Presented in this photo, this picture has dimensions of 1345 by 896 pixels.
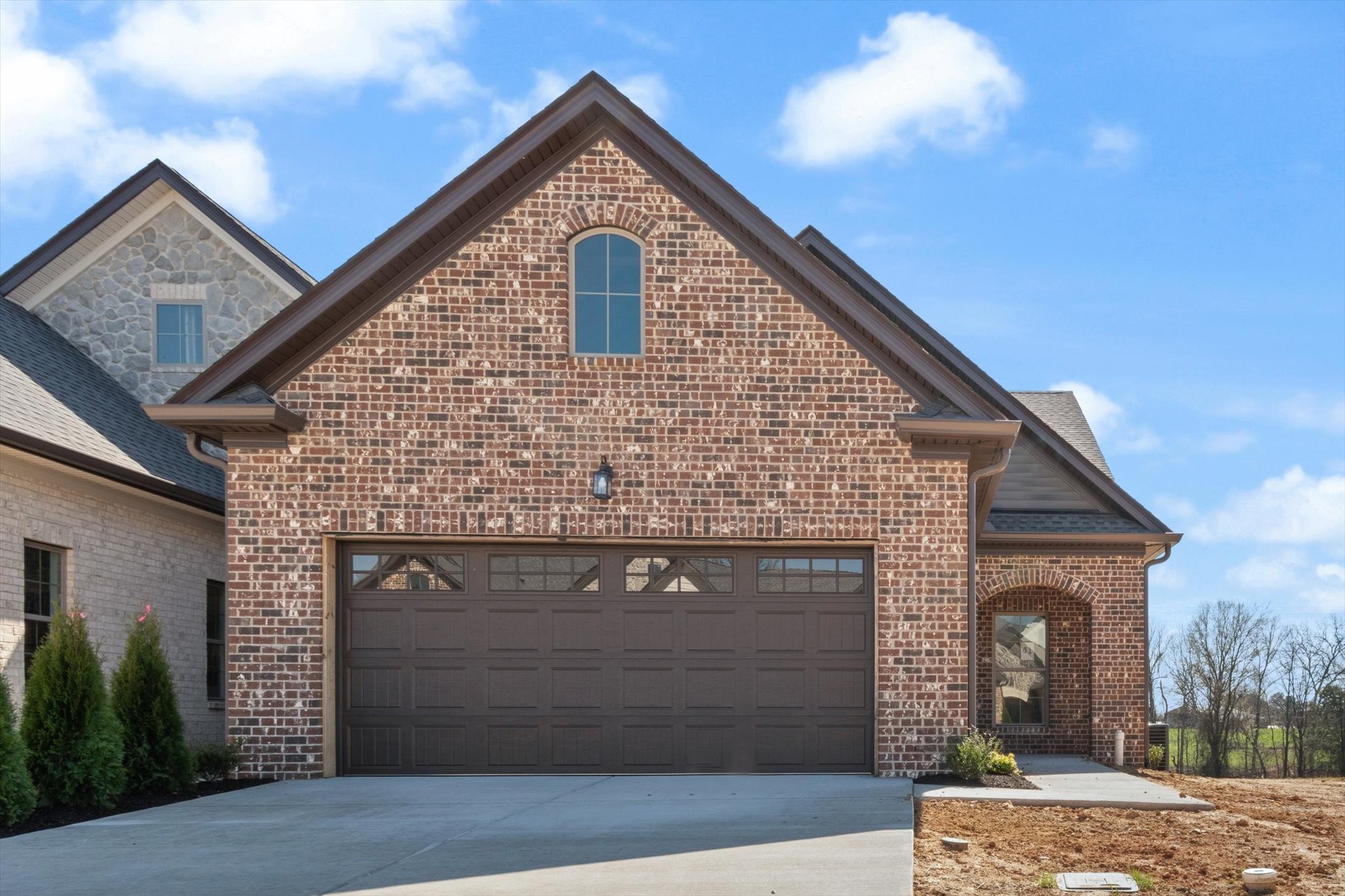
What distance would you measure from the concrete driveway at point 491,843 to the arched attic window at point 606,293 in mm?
4510

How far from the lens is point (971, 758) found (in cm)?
1385

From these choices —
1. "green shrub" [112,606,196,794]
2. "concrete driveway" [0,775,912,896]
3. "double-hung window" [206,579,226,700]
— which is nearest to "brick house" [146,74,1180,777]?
"green shrub" [112,606,196,794]

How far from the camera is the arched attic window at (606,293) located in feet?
47.9

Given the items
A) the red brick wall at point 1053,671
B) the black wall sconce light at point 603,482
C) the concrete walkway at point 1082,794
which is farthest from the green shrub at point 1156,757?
the black wall sconce light at point 603,482

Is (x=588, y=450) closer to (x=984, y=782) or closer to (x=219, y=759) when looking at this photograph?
(x=219, y=759)

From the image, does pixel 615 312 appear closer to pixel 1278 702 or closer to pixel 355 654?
pixel 355 654

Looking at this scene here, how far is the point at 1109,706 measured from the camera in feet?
69.3

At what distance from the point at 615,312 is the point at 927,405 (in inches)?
133

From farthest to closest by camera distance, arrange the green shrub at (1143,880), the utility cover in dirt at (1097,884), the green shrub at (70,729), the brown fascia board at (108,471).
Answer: the brown fascia board at (108,471)
the green shrub at (70,729)
the green shrub at (1143,880)
the utility cover in dirt at (1097,884)

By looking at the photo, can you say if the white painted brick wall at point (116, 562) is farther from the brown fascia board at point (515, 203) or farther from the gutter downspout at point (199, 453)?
the brown fascia board at point (515, 203)

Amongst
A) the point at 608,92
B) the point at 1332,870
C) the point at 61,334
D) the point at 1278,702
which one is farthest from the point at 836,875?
the point at 1278,702

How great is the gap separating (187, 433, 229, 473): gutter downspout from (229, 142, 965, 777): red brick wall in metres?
0.37

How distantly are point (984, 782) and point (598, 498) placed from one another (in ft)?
15.6

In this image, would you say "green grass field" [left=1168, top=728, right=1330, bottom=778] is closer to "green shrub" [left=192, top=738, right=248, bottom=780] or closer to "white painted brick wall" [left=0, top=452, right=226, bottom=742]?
"white painted brick wall" [left=0, top=452, right=226, bottom=742]
